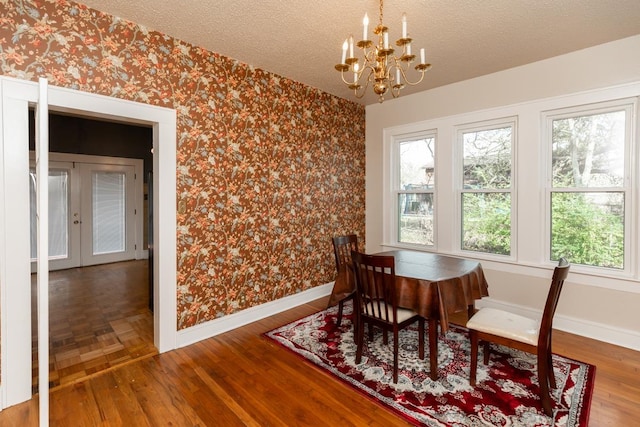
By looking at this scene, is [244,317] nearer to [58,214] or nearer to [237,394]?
[237,394]

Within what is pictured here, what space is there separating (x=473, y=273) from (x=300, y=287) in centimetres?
212

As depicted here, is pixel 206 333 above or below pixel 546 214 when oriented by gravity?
below

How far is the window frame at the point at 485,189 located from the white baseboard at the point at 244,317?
1983 millimetres

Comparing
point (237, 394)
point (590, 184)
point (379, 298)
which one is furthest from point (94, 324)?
point (590, 184)

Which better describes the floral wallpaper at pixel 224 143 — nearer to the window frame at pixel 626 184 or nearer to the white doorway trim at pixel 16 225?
the white doorway trim at pixel 16 225

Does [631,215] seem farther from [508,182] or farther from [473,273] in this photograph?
[473,273]

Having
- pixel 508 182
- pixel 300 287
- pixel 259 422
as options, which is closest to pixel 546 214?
pixel 508 182

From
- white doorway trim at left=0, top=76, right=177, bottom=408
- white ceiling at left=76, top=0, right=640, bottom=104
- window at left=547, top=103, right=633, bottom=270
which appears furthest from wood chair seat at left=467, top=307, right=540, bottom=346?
white doorway trim at left=0, top=76, right=177, bottom=408

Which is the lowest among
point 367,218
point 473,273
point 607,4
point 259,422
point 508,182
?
point 259,422

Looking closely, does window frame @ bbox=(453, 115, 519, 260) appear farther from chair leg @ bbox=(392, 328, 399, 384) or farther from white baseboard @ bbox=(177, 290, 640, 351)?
chair leg @ bbox=(392, 328, 399, 384)

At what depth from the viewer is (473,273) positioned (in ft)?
8.53

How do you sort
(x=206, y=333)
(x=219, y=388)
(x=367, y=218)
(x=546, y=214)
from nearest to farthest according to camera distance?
(x=219, y=388) < (x=206, y=333) < (x=546, y=214) < (x=367, y=218)

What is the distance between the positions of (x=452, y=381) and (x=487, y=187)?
2.36 metres

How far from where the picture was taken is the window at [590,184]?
2902 mm
